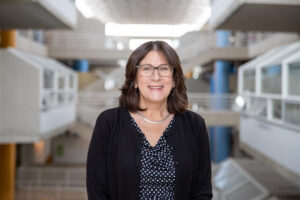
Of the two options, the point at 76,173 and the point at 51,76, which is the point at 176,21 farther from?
the point at 76,173

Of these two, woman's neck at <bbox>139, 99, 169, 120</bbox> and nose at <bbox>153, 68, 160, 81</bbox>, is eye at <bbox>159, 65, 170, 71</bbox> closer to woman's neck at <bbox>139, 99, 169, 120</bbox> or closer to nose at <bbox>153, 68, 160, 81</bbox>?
nose at <bbox>153, 68, 160, 81</bbox>

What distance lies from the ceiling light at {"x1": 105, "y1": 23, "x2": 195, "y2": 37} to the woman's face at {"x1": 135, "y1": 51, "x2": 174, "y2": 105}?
0.44 meters

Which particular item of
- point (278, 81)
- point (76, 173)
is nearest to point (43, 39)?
point (76, 173)

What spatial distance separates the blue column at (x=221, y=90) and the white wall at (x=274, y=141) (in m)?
5.48

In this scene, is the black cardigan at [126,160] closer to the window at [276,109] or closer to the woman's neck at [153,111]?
the woman's neck at [153,111]

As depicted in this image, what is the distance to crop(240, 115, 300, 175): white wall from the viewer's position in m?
3.51

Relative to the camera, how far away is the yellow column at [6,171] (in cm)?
659

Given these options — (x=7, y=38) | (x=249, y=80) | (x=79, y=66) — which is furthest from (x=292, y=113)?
(x=79, y=66)

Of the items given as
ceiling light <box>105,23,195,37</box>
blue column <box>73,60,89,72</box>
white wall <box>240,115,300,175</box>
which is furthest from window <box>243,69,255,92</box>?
blue column <box>73,60,89,72</box>

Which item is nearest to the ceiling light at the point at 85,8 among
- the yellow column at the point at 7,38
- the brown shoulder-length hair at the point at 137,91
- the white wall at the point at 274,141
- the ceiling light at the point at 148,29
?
the ceiling light at the point at 148,29

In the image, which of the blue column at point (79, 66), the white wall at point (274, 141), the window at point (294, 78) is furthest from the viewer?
the blue column at point (79, 66)

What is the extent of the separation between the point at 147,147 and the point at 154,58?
35 cm

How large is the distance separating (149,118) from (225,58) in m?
9.59

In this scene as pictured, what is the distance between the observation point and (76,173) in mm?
8180
